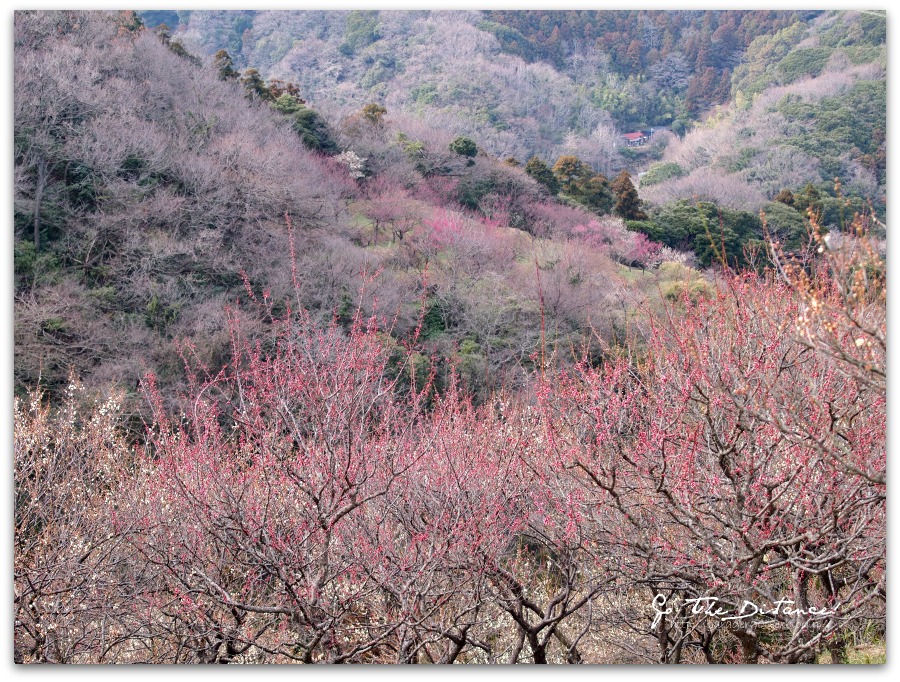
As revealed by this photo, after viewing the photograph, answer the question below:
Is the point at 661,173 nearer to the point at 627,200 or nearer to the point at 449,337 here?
the point at 627,200

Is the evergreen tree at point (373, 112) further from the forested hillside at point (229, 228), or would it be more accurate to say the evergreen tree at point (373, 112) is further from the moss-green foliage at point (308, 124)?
the moss-green foliage at point (308, 124)

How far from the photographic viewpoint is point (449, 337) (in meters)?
11.0

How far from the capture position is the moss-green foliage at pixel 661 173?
15914 mm

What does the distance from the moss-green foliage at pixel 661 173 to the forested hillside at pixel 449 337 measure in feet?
0.23

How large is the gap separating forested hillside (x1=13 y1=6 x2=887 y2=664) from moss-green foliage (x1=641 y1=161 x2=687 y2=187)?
70 mm

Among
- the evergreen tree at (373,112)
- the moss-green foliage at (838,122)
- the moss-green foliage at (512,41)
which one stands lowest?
the evergreen tree at (373,112)

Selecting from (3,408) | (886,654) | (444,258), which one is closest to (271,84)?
(444,258)

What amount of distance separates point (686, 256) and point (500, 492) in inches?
361

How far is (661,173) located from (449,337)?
828 cm

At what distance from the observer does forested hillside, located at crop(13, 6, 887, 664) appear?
352 cm

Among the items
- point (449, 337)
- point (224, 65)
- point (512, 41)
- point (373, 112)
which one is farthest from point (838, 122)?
point (224, 65)

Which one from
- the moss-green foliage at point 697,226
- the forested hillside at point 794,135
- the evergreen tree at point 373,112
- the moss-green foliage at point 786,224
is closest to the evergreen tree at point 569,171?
the forested hillside at point 794,135

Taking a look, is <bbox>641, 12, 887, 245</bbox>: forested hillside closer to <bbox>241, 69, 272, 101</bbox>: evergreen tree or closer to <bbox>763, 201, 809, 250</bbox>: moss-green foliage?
<bbox>763, 201, 809, 250</bbox>: moss-green foliage

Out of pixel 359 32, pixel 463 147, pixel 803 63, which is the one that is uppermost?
pixel 359 32
